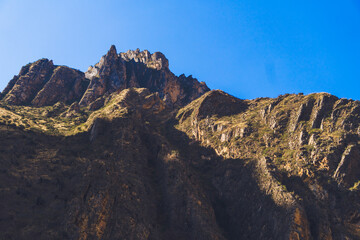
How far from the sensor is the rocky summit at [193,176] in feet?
235

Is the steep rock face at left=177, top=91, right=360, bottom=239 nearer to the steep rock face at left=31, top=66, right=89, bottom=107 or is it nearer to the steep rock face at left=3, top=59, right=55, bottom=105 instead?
the steep rock face at left=31, top=66, right=89, bottom=107

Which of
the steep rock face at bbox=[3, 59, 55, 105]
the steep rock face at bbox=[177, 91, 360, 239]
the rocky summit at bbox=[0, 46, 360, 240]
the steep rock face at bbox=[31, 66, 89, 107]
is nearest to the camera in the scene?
the rocky summit at bbox=[0, 46, 360, 240]

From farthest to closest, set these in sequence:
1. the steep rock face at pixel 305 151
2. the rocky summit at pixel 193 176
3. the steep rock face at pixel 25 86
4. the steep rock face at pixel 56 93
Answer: the steep rock face at pixel 56 93
the steep rock face at pixel 25 86
the steep rock face at pixel 305 151
the rocky summit at pixel 193 176

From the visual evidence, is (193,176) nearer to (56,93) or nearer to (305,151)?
(305,151)

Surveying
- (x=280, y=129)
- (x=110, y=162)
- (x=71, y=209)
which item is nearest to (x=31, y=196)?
(x=71, y=209)

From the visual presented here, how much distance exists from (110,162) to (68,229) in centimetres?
2781

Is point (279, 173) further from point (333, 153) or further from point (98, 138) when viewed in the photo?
point (98, 138)

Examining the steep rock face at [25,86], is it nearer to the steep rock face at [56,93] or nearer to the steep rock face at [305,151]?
the steep rock face at [56,93]

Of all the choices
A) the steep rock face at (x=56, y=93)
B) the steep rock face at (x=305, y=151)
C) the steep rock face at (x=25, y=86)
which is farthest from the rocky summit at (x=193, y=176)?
the steep rock face at (x=25, y=86)

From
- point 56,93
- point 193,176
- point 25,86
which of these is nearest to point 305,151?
point 193,176

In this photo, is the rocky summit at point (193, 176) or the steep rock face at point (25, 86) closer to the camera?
the rocky summit at point (193, 176)

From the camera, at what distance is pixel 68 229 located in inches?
2559

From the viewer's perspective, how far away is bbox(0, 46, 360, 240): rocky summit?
71.6m

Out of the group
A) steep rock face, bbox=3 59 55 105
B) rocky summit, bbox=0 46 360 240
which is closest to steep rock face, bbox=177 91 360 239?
rocky summit, bbox=0 46 360 240
